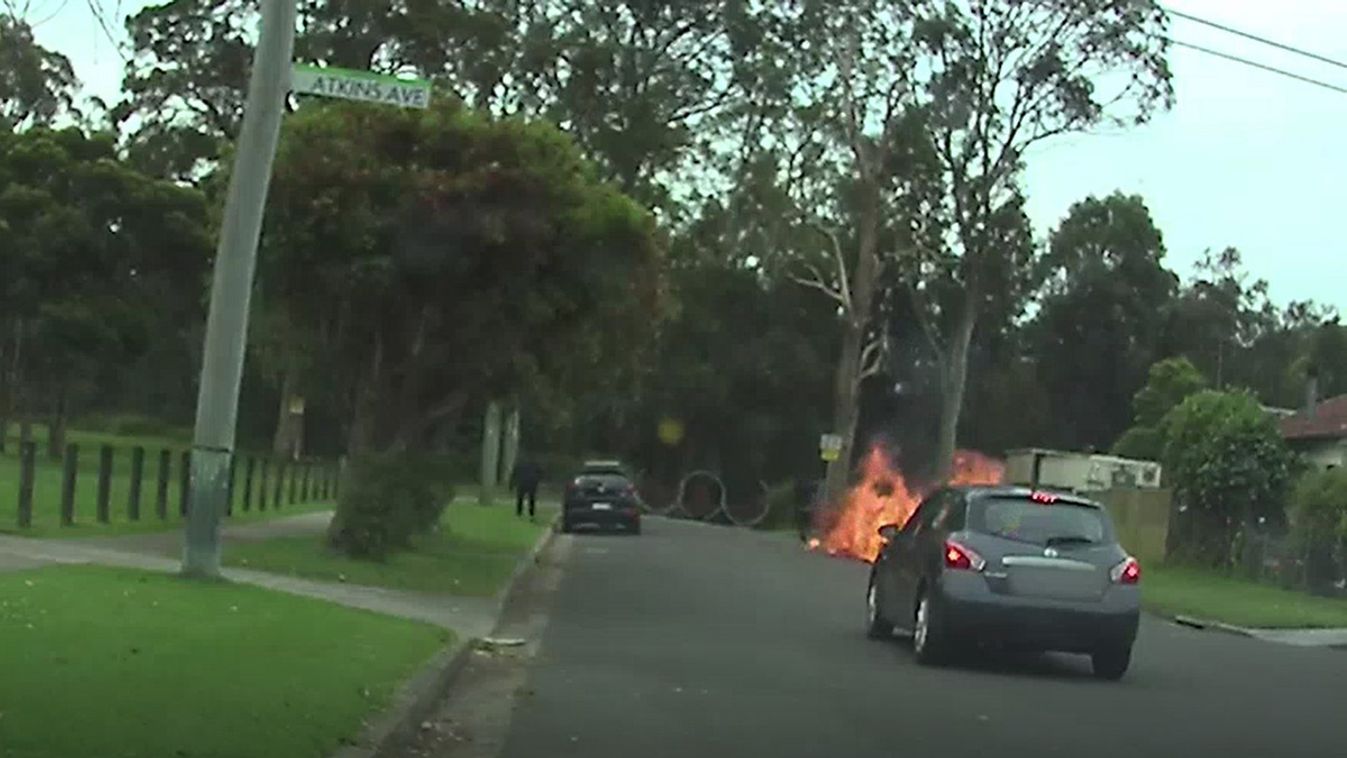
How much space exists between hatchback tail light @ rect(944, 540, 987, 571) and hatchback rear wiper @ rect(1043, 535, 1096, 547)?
0.58 meters

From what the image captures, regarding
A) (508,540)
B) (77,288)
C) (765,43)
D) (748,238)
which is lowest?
(508,540)

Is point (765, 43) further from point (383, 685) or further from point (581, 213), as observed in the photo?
point (383, 685)

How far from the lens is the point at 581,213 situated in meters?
23.9

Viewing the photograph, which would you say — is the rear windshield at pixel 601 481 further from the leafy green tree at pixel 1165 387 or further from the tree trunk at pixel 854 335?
the leafy green tree at pixel 1165 387

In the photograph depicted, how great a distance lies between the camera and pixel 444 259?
77.2 ft

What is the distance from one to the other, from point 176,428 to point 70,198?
23.5m

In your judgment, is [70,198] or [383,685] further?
[70,198]

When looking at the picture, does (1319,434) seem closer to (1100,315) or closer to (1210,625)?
(1210,625)

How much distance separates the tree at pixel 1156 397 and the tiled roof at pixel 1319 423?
12698mm

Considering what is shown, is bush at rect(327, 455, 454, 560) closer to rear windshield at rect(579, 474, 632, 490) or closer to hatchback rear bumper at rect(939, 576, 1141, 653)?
hatchback rear bumper at rect(939, 576, 1141, 653)

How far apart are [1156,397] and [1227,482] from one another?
31.1 meters

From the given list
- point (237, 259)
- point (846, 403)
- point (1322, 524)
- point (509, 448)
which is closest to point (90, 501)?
point (237, 259)

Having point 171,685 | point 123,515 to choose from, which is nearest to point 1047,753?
point 171,685

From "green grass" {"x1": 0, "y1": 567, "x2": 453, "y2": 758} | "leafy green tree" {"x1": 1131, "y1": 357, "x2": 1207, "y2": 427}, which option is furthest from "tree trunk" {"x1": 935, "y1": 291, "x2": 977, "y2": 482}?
"green grass" {"x1": 0, "y1": 567, "x2": 453, "y2": 758}
